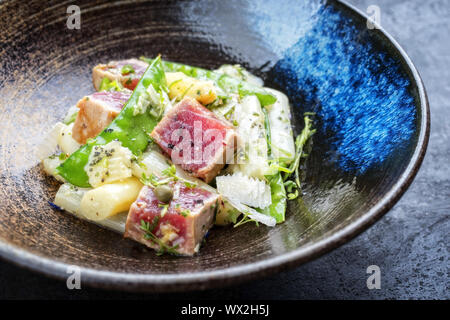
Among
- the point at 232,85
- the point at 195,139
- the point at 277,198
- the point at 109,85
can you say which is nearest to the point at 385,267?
the point at 277,198

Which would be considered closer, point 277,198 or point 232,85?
point 277,198

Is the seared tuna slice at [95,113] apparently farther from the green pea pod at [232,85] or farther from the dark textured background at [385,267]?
the dark textured background at [385,267]

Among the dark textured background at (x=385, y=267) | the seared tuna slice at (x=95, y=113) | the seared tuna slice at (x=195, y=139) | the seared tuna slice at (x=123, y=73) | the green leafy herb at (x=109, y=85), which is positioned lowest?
the dark textured background at (x=385, y=267)

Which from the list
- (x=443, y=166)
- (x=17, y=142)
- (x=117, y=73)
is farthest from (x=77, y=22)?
(x=443, y=166)

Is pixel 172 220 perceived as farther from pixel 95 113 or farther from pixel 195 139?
pixel 95 113

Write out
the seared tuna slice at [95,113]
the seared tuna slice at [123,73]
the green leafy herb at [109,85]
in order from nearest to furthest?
the seared tuna slice at [95,113]
the green leafy herb at [109,85]
the seared tuna slice at [123,73]

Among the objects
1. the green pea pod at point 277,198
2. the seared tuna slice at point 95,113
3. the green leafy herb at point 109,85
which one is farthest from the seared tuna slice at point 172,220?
the green leafy herb at point 109,85
